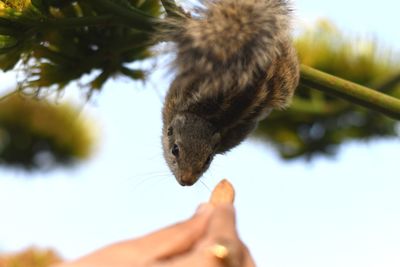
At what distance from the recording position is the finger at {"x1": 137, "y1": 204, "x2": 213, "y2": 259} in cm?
87

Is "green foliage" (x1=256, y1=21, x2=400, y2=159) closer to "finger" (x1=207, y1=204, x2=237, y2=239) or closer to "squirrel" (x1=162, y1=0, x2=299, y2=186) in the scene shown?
"squirrel" (x1=162, y1=0, x2=299, y2=186)

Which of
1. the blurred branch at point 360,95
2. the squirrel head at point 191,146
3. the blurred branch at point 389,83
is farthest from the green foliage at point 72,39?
the blurred branch at point 389,83

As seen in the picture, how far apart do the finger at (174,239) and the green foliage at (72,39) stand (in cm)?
74

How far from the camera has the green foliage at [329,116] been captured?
4.55 metres

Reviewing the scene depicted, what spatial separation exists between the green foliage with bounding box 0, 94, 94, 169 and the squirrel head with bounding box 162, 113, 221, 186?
6.40 metres

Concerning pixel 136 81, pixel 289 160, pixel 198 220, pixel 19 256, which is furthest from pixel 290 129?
pixel 198 220

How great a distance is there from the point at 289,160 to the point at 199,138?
301 cm

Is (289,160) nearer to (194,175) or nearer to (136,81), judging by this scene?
(136,81)

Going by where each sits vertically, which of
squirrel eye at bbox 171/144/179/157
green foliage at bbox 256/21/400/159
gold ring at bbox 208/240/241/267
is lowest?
green foliage at bbox 256/21/400/159

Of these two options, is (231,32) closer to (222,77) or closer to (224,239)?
(222,77)

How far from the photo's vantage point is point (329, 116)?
426cm

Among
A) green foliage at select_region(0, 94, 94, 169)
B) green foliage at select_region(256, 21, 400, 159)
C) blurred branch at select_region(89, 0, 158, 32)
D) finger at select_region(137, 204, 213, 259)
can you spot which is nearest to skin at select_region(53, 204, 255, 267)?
finger at select_region(137, 204, 213, 259)

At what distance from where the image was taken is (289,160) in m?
4.49

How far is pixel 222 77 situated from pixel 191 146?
13.1 inches
